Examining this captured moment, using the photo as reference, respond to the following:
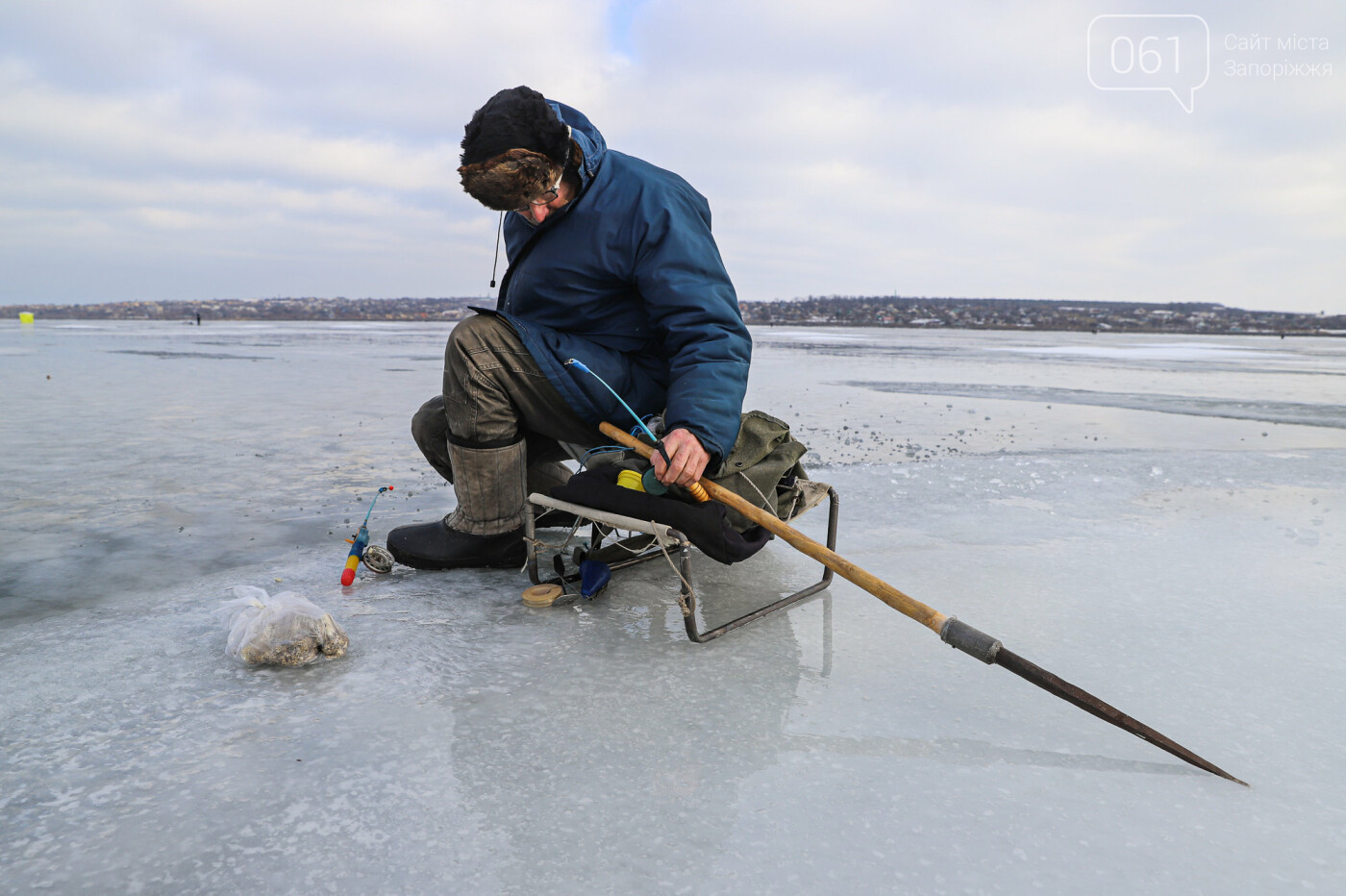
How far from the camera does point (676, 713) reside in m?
1.92

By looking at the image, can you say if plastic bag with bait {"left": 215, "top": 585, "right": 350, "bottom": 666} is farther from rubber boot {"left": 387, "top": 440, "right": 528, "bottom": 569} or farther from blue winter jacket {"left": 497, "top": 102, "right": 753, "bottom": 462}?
blue winter jacket {"left": 497, "top": 102, "right": 753, "bottom": 462}

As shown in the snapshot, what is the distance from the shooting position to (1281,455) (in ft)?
19.5

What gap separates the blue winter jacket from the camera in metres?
2.52

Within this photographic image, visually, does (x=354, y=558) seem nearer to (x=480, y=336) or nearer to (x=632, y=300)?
(x=480, y=336)

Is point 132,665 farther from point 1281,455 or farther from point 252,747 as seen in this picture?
point 1281,455

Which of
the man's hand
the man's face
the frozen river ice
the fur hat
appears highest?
the fur hat

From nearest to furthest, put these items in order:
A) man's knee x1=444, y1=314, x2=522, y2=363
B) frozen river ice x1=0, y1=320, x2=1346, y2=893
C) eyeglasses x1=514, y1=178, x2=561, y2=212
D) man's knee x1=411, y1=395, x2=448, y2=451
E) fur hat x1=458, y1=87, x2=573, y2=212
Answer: frozen river ice x1=0, y1=320, x2=1346, y2=893 → fur hat x1=458, y1=87, x2=573, y2=212 → eyeglasses x1=514, y1=178, x2=561, y2=212 → man's knee x1=444, y1=314, x2=522, y2=363 → man's knee x1=411, y1=395, x2=448, y2=451

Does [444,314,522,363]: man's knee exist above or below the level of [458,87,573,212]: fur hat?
below

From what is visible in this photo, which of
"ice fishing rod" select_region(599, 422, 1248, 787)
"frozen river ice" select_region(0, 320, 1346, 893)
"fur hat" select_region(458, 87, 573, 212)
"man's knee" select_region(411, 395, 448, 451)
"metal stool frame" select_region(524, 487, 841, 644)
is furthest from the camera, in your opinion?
"man's knee" select_region(411, 395, 448, 451)

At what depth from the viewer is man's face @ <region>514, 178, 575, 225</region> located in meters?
2.71

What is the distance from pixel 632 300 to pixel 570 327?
25 cm

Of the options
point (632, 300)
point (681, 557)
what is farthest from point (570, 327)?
point (681, 557)

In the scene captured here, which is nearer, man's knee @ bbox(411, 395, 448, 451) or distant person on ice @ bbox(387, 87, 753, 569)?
distant person on ice @ bbox(387, 87, 753, 569)

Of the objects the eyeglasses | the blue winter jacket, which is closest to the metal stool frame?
the blue winter jacket
